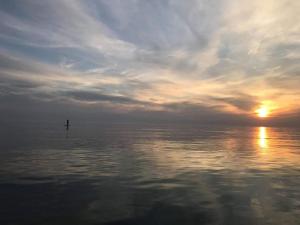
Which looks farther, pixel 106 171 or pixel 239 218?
pixel 106 171

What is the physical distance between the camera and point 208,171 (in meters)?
26.2

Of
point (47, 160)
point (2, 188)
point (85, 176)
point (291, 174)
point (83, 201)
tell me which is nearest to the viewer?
point (83, 201)

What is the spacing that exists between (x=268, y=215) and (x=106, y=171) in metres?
14.7

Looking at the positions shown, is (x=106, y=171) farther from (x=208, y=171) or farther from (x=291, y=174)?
(x=291, y=174)

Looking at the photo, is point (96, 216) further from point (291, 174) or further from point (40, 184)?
point (291, 174)

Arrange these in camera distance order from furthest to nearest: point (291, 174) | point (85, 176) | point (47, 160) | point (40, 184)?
1. point (47, 160)
2. point (291, 174)
3. point (85, 176)
4. point (40, 184)

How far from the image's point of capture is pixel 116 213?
45.6ft

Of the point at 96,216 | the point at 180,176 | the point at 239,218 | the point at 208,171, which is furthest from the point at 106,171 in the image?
the point at 239,218

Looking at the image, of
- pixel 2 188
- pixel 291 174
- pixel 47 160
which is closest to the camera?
pixel 2 188

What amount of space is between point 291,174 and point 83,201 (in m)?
17.9

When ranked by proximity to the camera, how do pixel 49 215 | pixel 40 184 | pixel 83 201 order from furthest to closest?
pixel 40 184, pixel 83 201, pixel 49 215

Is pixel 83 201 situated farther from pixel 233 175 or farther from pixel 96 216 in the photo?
pixel 233 175

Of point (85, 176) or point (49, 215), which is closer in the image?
point (49, 215)

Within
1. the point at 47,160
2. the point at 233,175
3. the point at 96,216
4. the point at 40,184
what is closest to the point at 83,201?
the point at 96,216
